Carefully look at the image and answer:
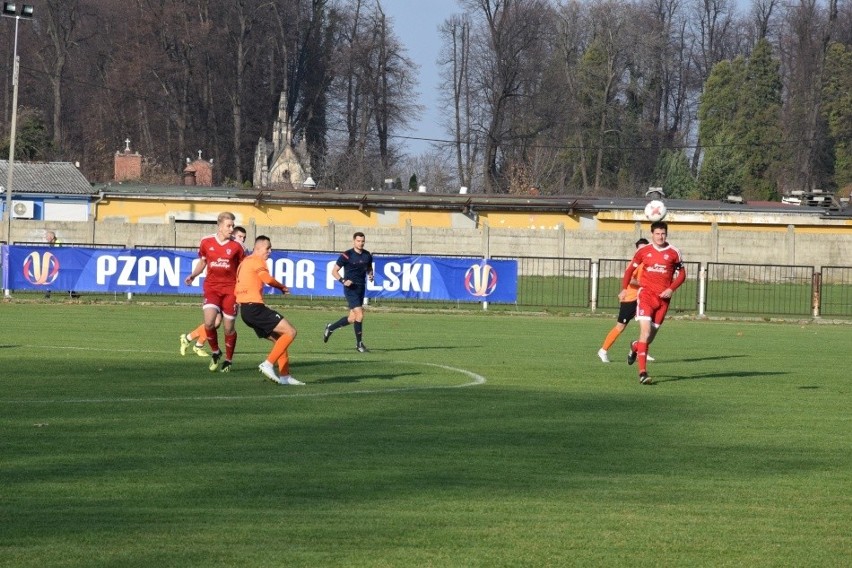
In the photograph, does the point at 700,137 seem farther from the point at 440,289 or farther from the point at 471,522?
the point at 471,522

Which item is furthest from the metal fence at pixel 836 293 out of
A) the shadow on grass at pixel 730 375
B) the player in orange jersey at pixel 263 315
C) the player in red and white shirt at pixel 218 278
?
the player in orange jersey at pixel 263 315

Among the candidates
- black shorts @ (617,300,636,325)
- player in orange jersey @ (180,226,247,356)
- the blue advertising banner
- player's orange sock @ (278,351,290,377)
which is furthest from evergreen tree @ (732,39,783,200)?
player's orange sock @ (278,351,290,377)

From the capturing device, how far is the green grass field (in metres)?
7.94

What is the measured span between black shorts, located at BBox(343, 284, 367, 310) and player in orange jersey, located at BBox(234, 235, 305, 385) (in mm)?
6051

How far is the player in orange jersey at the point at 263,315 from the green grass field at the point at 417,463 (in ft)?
1.30

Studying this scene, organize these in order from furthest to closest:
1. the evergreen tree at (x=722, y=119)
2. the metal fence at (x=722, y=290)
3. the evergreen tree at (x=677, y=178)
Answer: the evergreen tree at (x=677, y=178), the evergreen tree at (x=722, y=119), the metal fence at (x=722, y=290)

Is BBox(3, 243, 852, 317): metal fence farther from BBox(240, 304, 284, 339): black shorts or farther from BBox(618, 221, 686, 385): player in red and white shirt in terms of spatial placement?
BBox(240, 304, 284, 339): black shorts

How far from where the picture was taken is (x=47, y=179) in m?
65.5

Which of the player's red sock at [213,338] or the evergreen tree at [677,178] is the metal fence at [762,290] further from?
the evergreen tree at [677,178]

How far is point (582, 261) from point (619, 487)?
30.0 metres

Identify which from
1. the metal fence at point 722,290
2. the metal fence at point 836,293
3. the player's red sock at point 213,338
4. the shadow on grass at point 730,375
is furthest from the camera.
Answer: the metal fence at point 836,293

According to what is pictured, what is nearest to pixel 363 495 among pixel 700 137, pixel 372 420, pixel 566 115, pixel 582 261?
pixel 372 420

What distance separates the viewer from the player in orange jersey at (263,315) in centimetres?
1602

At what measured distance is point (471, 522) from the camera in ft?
28.1
